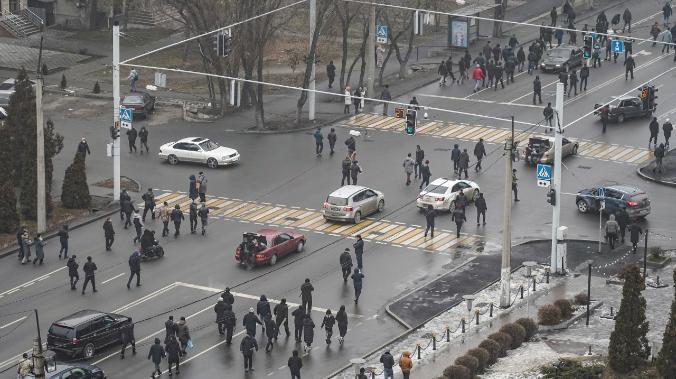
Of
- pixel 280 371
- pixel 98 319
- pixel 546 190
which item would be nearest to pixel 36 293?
pixel 98 319

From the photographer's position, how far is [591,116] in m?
88.9

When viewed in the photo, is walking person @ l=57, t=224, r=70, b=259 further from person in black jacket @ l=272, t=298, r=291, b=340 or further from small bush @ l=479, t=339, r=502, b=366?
small bush @ l=479, t=339, r=502, b=366

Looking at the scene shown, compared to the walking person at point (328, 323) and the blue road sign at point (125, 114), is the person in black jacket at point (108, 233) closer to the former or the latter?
the blue road sign at point (125, 114)

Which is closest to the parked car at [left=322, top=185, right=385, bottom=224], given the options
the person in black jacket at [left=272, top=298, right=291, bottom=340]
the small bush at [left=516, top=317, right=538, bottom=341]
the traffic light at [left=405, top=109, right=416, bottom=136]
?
the traffic light at [left=405, top=109, right=416, bottom=136]

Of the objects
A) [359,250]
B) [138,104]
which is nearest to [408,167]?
[359,250]

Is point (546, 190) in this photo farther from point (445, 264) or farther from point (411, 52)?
point (411, 52)

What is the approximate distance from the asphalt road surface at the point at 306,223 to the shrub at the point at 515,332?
4.65 m

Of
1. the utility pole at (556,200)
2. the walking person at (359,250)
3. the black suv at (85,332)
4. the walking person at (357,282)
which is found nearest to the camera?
the black suv at (85,332)

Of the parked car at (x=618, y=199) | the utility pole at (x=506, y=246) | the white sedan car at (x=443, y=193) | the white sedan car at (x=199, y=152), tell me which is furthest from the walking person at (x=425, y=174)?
the utility pole at (x=506, y=246)

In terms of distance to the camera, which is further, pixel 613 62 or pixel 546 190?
pixel 613 62

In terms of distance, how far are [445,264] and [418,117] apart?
22.5 meters

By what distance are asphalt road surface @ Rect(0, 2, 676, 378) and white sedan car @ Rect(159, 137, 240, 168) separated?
1.55 ft

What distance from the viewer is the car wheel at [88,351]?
191 feet

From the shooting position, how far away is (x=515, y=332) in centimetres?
5875
